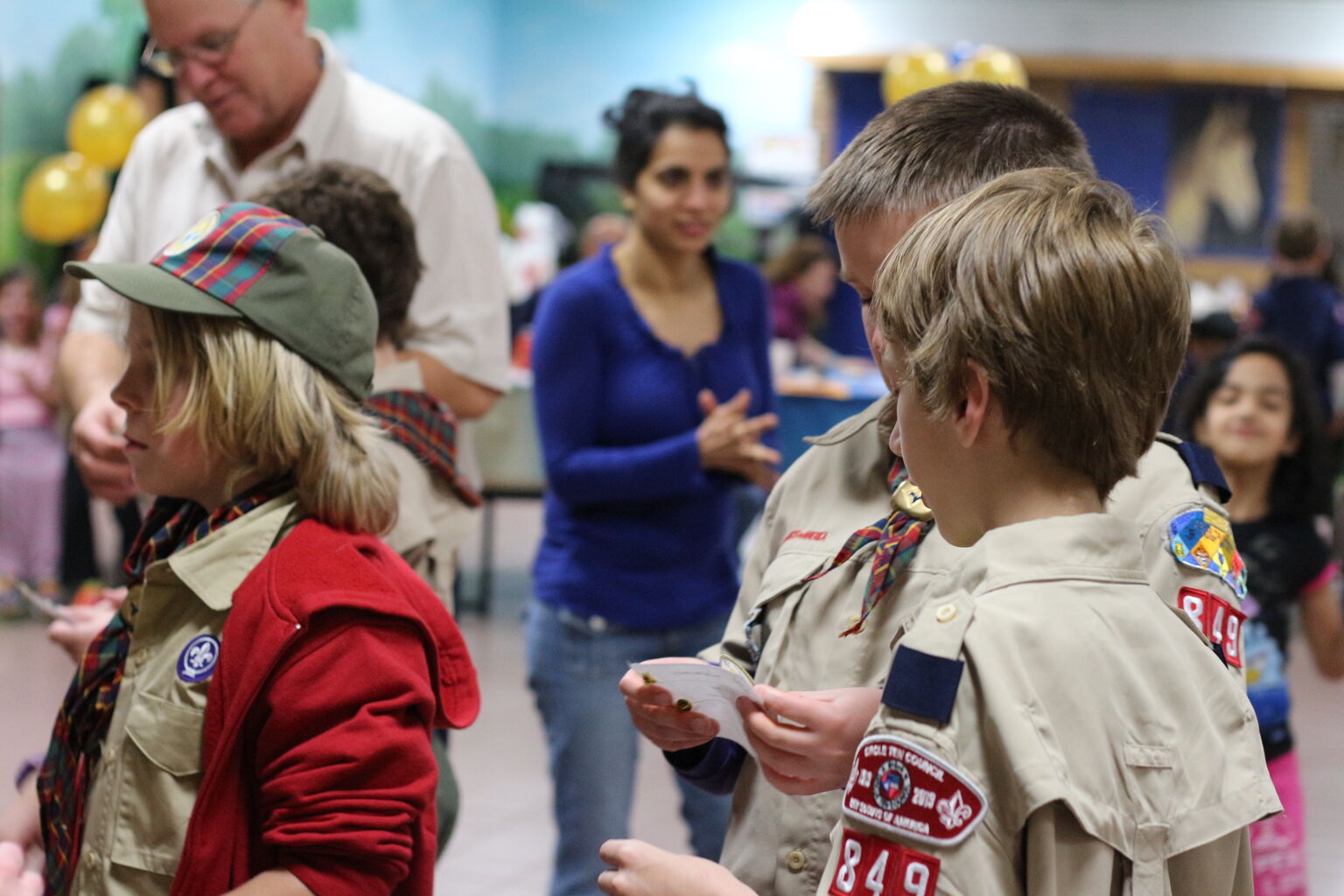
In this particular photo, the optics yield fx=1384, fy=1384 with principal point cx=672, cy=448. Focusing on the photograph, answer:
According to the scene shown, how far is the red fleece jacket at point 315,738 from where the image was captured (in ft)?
4.33

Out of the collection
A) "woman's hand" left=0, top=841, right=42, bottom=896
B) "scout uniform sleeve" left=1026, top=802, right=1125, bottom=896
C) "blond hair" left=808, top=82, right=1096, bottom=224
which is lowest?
"woman's hand" left=0, top=841, right=42, bottom=896

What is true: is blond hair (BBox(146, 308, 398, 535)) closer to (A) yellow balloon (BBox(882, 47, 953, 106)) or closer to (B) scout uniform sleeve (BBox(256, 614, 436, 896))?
(B) scout uniform sleeve (BBox(256, 614, 436, 896))

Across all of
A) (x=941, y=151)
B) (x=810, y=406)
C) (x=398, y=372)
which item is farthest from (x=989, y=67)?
(x=941, y=151)

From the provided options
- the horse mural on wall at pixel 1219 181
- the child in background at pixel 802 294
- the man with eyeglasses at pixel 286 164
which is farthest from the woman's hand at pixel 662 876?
the horse mural on wall at pixel 1219 181

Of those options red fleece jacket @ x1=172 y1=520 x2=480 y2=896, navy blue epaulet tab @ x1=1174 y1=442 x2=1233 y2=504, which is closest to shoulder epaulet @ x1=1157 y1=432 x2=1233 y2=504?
navy blue epaulet tab @ x1=1174 y1=442 x2=1233 y2=504

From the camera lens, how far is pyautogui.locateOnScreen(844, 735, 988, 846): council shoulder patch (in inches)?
37.1

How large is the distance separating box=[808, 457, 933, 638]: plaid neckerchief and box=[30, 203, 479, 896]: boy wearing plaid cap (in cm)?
45

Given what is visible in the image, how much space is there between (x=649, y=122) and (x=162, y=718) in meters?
1.85

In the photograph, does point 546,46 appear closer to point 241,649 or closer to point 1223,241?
point 1223,241

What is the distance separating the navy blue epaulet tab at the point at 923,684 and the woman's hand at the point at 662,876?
8.7 inches

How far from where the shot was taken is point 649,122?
2.93 metres

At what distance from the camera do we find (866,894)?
3.16 feet

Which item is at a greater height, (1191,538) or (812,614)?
(1191,538)

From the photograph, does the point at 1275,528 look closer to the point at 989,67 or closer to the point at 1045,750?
the point at 1045,750
